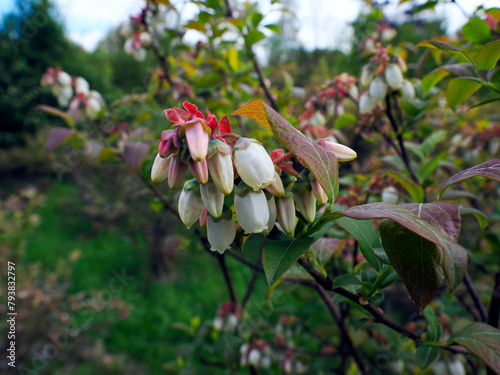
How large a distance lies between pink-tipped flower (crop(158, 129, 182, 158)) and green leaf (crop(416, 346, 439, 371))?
1.65 ft

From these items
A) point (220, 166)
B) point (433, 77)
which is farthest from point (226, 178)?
point (433, 77)

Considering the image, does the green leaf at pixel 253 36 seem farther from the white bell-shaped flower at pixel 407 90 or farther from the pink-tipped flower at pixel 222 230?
the pink-tipped flower at pixel 222 230

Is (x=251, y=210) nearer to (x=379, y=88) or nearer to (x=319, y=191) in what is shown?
(x=319, y=191)

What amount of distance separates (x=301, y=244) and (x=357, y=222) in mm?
152

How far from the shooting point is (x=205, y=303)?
8.41 ft

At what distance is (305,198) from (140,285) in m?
2.90

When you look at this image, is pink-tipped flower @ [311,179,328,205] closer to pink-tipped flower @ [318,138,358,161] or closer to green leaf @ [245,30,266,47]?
pink-tipped flower @ [318,138,358,161]

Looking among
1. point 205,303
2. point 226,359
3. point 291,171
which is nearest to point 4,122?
point 205,303

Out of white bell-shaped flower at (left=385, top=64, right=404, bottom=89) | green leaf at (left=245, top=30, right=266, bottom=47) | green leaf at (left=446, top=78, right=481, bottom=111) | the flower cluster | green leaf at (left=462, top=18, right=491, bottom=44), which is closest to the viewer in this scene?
green leaf at (left=446, top=78, right=481, bottom=111)

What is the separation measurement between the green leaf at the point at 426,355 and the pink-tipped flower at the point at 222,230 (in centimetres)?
38

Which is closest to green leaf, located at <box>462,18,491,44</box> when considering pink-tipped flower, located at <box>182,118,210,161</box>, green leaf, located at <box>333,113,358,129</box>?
green leaf, located at <box>333,113,358,129</box>

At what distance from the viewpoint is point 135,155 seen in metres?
0.86

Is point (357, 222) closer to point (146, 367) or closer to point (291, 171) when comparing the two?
point (291, 171)

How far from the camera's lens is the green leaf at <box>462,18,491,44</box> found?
712 mm
